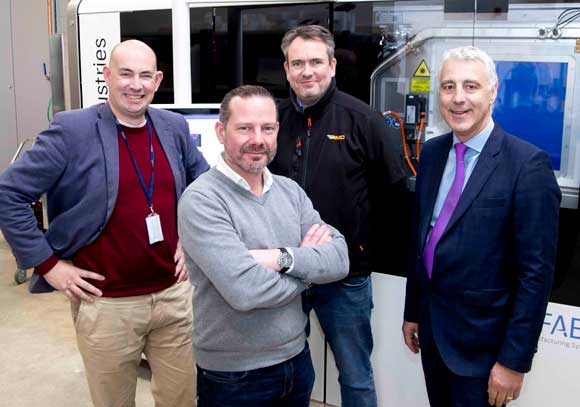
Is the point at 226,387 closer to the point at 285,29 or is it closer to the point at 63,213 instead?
the point at 63,213

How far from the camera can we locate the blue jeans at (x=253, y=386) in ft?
4.85

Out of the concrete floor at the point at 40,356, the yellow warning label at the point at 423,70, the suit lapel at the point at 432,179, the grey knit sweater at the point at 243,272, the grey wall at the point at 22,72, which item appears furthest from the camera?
the grey wall at the point at 22,72

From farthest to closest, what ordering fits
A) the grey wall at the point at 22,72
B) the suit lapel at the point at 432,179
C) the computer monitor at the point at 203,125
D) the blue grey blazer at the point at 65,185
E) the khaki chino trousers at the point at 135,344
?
the grey wall at the point at 22,72 → the computer monitor at the point at 203,125 → the khaki chino trousers at the point at 135,344 → the blue grey blazer at the point at 65,185 → the suit lapel at the point at 432,179

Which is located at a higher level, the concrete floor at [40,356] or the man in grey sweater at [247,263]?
the man in grey sweater at [247,263]

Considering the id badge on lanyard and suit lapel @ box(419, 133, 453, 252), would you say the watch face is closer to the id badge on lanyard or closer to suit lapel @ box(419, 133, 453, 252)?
suit lapel @ box(419, 133, 453, 252)

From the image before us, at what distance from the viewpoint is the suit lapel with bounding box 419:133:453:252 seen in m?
1.63

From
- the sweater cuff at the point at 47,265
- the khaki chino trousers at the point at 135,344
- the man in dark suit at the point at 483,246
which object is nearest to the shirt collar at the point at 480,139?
the man in dark suit at the point at 483,246

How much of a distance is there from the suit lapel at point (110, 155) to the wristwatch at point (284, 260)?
2.28 ft

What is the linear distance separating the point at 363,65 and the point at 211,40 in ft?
2.41

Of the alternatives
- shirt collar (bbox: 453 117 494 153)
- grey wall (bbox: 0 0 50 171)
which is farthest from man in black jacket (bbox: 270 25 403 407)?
grey wall (bbox: 0 0 50 171)

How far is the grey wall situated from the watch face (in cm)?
519

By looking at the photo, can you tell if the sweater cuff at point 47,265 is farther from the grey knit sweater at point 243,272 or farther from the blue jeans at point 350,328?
the blue jeans at point 350,328

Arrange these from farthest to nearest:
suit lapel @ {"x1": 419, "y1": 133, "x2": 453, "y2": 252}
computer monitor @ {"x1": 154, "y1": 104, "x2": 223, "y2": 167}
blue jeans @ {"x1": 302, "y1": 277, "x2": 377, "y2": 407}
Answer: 1. computer monitor @ {"x1": 154, "y1": 104, "x2": 223, "y2": 167}
2. blue jeans @ {"x1": 302, "y1": 277, "x2": 377, "y2": 407}
3. suit lapel @ {"x1": 419, "y1": 133, "x2": 453, "y2": 252}

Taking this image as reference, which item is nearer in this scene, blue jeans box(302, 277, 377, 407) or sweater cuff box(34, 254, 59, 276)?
sweater cuff box(34, 254, 59, 276)
